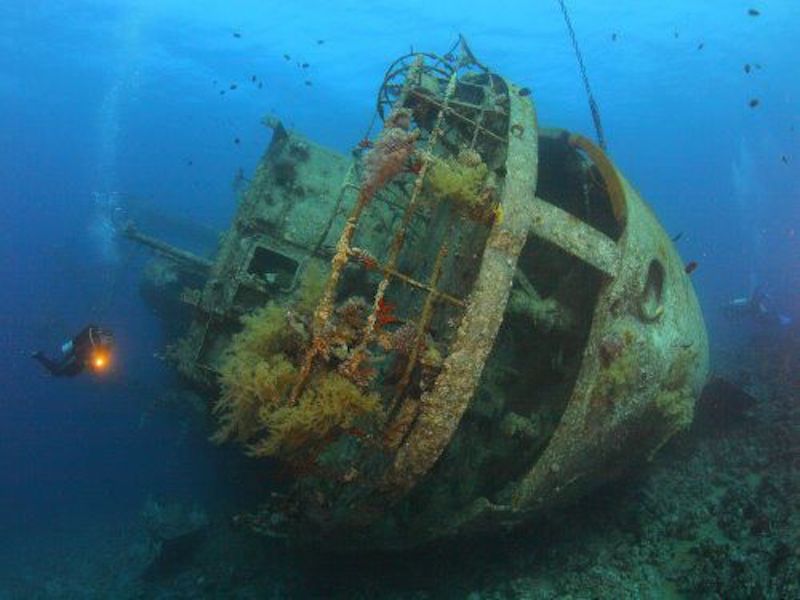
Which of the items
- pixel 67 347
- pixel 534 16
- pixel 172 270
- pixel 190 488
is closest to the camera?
Result: pixel 67 347

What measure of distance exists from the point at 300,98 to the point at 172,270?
52676 millimetres

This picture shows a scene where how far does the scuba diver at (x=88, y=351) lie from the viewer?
Answer: 34.6 ft

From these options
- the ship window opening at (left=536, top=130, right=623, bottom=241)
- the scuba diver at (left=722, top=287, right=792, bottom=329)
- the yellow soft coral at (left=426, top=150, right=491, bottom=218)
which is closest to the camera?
the yellow soft coral at (left=426, top=150, right=491, bottom=218)

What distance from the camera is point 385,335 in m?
4.35

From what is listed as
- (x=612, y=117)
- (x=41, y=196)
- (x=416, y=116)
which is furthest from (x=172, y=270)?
(x=41, y=196)

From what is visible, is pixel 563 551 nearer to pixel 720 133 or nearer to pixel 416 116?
pixel 416 116

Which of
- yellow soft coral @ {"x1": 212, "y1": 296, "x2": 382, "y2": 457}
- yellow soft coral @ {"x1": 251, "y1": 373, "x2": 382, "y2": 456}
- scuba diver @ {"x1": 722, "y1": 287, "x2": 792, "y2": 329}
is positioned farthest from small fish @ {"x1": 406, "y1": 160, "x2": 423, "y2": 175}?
scuba diver @ {"x1": 722, "y1": 287, "x2": 792, "y2": 329}

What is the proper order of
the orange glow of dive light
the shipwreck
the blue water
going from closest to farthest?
the shipwreck, the orange glow of dive light, the blue water

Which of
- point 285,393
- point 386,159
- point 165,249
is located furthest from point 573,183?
point 165,249

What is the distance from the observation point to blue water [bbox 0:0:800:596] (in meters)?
22.2

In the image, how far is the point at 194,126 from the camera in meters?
68.2

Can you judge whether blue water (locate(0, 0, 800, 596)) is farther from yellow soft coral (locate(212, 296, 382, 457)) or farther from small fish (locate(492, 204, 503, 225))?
small fish (locate(492, 204, 503, 225))

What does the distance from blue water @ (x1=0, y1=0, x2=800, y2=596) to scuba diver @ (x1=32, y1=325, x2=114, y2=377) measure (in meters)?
4.06

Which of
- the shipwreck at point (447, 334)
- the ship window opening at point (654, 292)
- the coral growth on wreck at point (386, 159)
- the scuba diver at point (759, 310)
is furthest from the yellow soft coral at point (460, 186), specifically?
the scuba diver at point (759, 310)
